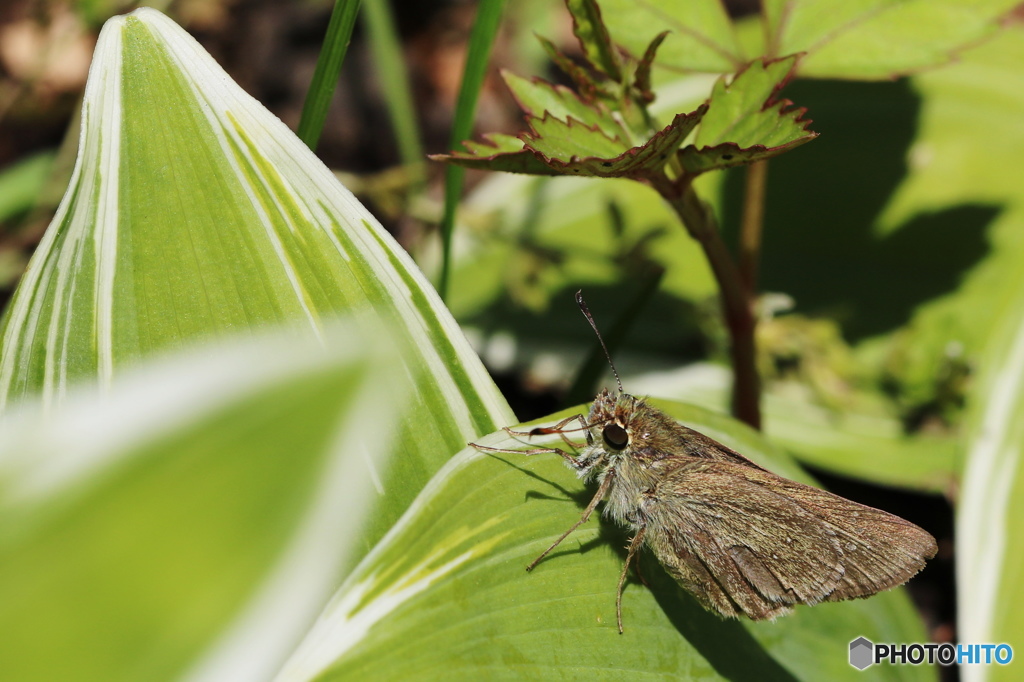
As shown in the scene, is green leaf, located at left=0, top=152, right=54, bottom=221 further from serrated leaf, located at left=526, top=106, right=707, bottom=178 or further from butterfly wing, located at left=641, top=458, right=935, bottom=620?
butterfly wing, located at left=641, top=458, right=935, bottom=620

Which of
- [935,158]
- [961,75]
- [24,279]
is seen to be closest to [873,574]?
[24,279]

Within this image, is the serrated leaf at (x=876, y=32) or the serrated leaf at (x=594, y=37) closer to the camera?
the serrated leaf at (x=594, y=37)

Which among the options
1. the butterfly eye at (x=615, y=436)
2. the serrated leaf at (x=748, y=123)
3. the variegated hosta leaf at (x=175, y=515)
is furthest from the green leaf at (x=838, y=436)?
the variegated hosta leaf at (x=175, y=515)

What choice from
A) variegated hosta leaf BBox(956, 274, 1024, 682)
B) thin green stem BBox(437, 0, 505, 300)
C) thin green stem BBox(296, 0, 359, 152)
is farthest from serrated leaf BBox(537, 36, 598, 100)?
variegated hosta leaf BBox(956, 274, 1024, 682)

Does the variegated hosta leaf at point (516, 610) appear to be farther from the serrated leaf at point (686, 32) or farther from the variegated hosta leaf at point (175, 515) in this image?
the serrated leaf at point (686, 32)

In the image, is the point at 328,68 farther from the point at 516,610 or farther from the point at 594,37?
the point at 516,610
